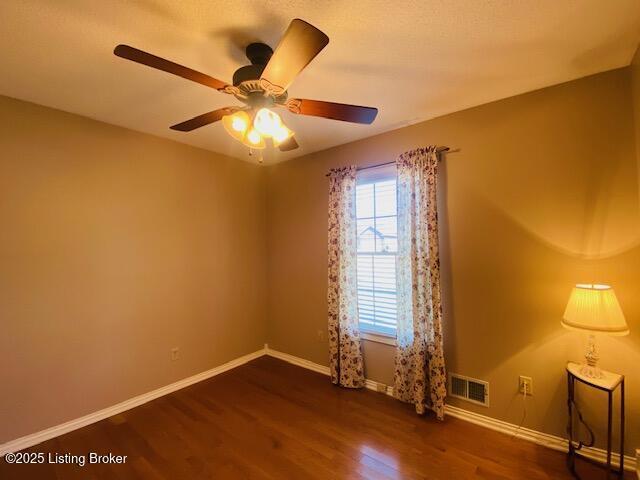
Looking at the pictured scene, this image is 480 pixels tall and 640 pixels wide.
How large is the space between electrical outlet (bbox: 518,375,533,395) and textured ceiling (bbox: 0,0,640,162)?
82.2 inches

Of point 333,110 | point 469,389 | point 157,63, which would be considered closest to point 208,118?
point 157,63

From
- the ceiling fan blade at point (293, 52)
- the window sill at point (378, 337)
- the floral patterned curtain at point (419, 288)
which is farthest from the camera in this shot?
the window sill at point (378, 337)

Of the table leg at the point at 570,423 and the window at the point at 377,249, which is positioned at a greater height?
the window at the point at 377,249

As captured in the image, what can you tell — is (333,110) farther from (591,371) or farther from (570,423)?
(570,423)

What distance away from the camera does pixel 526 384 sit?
7.09 feet

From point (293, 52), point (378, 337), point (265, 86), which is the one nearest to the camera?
point (293, 52)

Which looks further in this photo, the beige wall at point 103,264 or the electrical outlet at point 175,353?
the electrical outlet at point 175,353

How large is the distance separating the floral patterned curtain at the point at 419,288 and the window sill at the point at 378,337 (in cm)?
17

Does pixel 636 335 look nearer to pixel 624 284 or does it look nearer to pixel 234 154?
pixel 624 284

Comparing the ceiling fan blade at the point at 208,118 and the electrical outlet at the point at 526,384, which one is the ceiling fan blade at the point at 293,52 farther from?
the electrical outlet at the point at 526,384

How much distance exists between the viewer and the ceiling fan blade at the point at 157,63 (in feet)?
3.75

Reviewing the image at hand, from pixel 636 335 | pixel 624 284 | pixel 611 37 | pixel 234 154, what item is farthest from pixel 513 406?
pixel 234 154

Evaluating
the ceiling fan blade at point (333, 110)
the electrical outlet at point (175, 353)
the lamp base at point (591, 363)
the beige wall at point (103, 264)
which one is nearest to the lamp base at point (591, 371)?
the lamp base at point (591, 363)

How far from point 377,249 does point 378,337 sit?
2.83 ft
